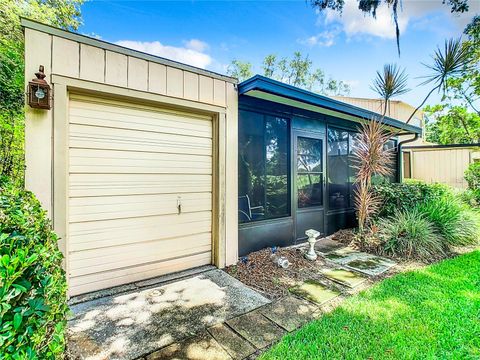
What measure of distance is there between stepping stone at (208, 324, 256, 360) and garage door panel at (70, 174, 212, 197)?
186cm

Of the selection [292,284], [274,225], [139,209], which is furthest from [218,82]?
[292,284]

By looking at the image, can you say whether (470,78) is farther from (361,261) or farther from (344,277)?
(344,277)

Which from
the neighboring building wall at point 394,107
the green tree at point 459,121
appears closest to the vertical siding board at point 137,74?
the neighboring building wall at point 394,107

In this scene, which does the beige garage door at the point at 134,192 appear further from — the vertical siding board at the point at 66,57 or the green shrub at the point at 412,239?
the green shrub at the point at 412,239

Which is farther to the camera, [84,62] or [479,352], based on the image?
[84,62]

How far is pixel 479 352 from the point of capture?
6.13 ft

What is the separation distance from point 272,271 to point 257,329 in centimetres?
132

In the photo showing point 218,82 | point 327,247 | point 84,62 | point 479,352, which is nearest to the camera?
point 479,352

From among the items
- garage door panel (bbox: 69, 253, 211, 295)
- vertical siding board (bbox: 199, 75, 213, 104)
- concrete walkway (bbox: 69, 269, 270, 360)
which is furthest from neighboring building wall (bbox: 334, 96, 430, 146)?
concrete walkway (bbox: 69, 269, 270, 360)

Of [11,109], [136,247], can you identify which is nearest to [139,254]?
[136,247]

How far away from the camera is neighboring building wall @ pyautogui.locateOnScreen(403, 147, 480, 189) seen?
34.0 ft

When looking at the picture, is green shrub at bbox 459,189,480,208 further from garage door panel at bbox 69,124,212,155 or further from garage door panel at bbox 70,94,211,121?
garage door panel at bbox 70,94,211,121

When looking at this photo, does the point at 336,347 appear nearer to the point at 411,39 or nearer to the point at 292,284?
the point at 292,284

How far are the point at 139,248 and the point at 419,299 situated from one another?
3.45m
